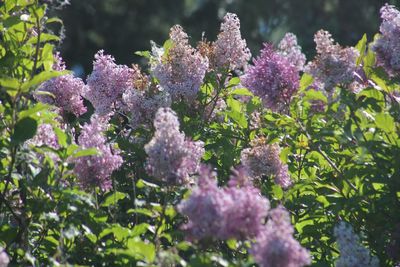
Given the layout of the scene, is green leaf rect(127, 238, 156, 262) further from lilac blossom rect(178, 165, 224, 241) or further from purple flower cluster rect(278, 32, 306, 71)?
purple flower cluster rect(278, 32, 306, 71)

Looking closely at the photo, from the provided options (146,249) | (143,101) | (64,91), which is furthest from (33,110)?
(64,91)

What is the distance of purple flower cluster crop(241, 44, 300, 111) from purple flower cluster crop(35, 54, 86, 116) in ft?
3.79

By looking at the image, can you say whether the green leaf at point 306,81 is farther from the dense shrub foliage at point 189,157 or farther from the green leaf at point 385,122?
the green leaf at point 385,122

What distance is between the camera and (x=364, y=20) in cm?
2514

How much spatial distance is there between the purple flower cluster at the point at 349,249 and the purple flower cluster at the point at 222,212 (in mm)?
529

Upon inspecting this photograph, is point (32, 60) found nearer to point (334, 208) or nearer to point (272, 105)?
point (272, 105)

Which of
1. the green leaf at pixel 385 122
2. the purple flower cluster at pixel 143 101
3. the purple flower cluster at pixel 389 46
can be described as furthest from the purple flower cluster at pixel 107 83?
the green leaf at pixel 385 122

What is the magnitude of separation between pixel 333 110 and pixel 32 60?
141cm

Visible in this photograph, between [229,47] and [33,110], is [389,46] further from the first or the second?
[33,110]

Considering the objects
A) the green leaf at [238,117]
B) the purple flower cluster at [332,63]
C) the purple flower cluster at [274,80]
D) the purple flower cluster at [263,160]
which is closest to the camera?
the purple flower cluster at [332,63]

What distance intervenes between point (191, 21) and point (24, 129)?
23605mm

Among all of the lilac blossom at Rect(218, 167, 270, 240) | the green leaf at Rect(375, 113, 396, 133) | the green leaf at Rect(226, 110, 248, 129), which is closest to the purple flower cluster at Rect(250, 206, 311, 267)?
the lilac blossom at Rect(218, 167, 270, 240)

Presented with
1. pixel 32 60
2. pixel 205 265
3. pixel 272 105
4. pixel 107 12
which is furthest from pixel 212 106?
pixel 107 12

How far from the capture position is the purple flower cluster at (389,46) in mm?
4355
